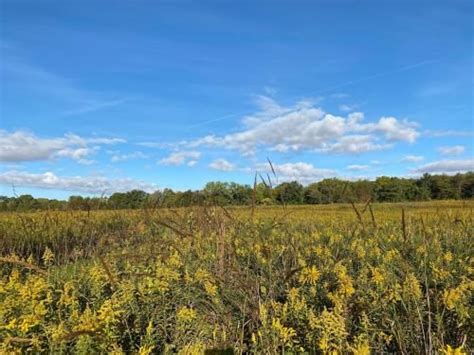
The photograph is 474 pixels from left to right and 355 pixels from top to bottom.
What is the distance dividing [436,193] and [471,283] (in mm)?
45815

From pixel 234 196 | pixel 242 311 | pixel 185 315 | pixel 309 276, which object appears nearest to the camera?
pixel 185 315

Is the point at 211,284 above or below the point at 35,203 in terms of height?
below

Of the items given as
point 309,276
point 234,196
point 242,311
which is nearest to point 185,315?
point 242,311

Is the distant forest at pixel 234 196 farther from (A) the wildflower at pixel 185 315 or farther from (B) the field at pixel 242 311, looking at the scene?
(A) the wildflower at pixel 185 315

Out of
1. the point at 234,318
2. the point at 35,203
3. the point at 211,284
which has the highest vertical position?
the point at 35,203

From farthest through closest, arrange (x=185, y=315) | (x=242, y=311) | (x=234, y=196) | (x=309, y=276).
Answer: (x=234, y=196) → (x=309, y=276) → (x=242, y=311) → (x=185, y=315)

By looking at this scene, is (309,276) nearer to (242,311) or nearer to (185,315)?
(242,311)

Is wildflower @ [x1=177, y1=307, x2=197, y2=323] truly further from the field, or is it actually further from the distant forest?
the distant forest

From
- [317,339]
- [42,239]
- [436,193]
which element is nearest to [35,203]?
[42,239]

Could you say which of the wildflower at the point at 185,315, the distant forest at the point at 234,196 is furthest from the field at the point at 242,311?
the distant forest at the point at 234,196

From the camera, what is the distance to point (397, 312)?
9.52 ft

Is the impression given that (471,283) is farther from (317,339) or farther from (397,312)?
(317,339)

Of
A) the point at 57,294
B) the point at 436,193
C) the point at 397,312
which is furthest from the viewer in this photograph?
the point at 436,193

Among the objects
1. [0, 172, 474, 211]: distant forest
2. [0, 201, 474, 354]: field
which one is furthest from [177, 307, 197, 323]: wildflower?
[0, 172, 474, 211]: distant forest
